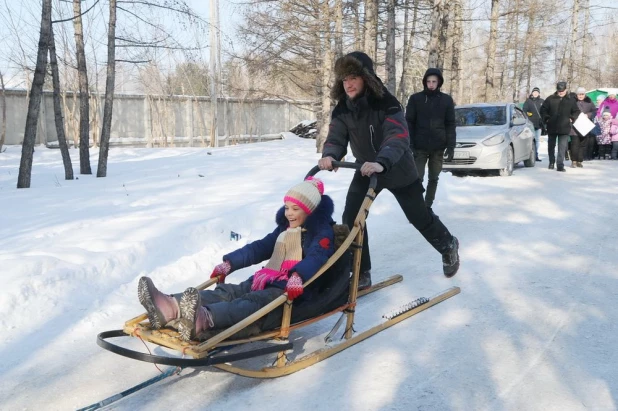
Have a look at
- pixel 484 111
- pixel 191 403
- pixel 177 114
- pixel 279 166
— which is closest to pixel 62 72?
pixel 177 114

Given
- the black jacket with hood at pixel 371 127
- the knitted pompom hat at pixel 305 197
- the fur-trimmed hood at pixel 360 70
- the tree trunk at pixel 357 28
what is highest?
the tree trunk at pixel 357 28

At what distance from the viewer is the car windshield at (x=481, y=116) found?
42.9 feet

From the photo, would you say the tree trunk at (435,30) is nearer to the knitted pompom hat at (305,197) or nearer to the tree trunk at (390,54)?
the tree trunk at (390,54)

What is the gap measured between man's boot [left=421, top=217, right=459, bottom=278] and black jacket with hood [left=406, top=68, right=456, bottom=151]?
245 cm

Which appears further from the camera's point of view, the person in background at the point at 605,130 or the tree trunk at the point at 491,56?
the tree trunk at the point at 491,56

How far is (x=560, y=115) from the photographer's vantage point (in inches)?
492

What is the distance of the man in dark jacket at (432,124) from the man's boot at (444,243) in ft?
7.45

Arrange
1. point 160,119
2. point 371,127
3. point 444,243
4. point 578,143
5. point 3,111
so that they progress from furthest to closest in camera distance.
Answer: point 160,119, point 3,111, point 578,143, point 444,243, point 371,127

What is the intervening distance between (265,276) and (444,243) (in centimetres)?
205

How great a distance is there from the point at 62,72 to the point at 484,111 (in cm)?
1742

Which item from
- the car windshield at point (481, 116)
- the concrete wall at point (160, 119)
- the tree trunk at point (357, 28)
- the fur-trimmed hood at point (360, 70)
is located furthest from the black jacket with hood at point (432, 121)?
the concrete wall at point (160, 119)

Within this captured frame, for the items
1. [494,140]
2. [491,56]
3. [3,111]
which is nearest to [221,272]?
[494,140]

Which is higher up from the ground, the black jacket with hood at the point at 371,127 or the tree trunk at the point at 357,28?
the tree trunk at the point at 357,28

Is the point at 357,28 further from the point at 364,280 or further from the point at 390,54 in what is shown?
the point at 364,280
